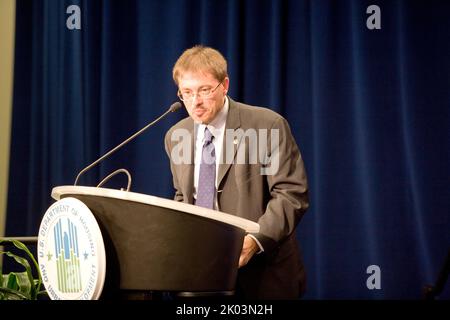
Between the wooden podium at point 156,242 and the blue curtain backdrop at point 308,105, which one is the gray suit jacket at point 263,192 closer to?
the wooden podium at point 156,242

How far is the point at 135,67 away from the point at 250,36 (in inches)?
26.7

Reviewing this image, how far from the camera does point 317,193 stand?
3252mm

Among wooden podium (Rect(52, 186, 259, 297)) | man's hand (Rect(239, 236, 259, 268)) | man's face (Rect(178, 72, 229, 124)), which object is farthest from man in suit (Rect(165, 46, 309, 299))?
wooden podium (Rect(52, 186, 259, 297))

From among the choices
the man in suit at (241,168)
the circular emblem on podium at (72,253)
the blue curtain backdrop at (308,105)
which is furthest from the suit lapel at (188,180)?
the blue curtain backdrop at (308,105)

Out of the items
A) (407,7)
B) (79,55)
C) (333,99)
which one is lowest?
(333,99)

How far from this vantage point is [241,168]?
203cm

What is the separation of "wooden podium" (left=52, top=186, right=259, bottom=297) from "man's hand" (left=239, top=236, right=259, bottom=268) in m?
0.35

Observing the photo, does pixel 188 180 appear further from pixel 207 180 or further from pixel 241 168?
pixel 241 168

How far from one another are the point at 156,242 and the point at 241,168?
31.0 inches

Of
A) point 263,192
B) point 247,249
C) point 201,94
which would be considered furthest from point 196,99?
point 247,249

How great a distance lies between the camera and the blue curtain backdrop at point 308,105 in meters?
3.22

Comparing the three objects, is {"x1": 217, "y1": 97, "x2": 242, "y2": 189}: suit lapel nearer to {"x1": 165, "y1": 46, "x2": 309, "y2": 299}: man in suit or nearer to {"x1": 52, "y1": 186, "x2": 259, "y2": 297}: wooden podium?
{"x1": 165, "y1": 46, "x2": 309, "y2": 299}: man in suit
